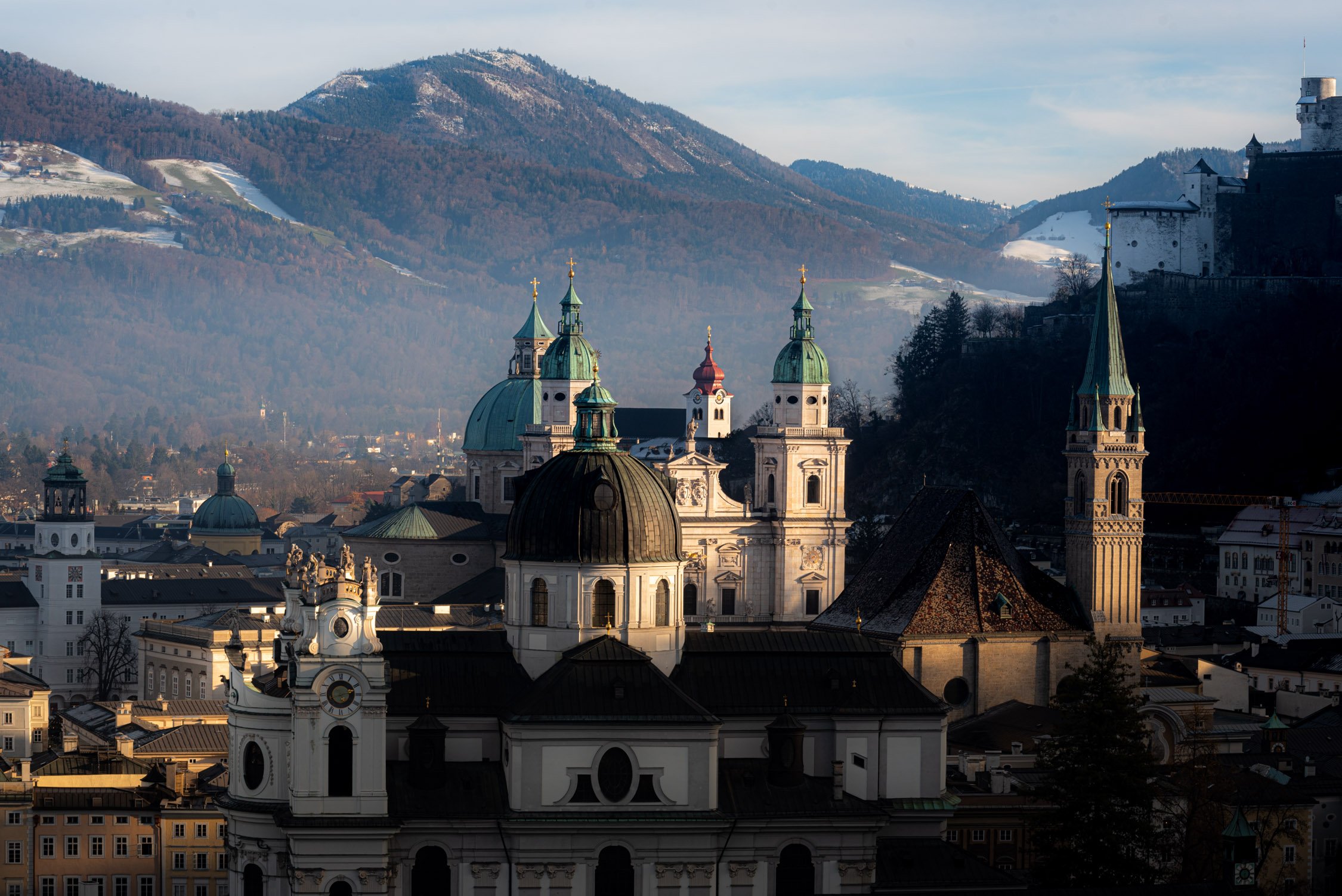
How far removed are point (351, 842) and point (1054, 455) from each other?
99.5 metres

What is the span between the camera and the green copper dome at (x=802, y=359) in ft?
378

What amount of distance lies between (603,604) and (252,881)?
11.3 metres

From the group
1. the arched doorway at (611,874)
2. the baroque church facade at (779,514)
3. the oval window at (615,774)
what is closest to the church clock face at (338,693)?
the oval window at (615,774)

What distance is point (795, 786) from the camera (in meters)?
68.8

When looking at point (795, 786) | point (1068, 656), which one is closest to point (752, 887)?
point (795, 786)

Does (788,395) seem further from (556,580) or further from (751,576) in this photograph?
(556,580)

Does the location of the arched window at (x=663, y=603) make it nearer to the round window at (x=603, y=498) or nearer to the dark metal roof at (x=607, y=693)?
the dark metal roof at (x=607, y=693)

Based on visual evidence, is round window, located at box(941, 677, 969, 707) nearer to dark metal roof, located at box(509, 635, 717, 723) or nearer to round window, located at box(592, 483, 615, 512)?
dark metal roof, located at box(509, 635, 717, 723)

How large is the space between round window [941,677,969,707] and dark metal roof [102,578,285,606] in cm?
5751

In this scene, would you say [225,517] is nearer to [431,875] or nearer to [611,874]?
[431,875]

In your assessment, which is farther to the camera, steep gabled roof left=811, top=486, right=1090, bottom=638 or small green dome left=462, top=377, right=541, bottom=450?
small green dome left=462, top=377, right=541, bottom=450

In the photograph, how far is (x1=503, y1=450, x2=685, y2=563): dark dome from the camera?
70500mm

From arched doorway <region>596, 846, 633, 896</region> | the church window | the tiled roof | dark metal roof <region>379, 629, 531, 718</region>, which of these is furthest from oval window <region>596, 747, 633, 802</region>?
the church window

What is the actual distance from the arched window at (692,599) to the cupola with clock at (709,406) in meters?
55.1
